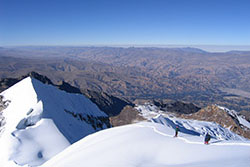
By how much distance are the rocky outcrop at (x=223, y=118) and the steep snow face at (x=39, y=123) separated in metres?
84.6

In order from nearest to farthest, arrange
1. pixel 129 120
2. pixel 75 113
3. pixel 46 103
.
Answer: pixel 46 103, pixel 75 113, pixel 129 120

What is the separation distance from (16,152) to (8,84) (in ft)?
391

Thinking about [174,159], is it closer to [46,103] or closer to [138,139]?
[138,139]

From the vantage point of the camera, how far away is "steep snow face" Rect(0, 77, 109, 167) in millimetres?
30312

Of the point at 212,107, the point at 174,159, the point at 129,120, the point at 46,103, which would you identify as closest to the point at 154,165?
the point at 174,159

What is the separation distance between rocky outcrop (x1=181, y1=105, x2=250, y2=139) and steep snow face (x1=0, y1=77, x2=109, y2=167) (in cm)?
8464

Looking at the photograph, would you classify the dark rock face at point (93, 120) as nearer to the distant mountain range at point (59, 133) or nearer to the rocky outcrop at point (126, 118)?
the distant mountain range at point (59, 133)

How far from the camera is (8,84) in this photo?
133 metres

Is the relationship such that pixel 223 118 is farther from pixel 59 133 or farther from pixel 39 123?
pixel 39 123

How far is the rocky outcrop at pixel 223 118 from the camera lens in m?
112

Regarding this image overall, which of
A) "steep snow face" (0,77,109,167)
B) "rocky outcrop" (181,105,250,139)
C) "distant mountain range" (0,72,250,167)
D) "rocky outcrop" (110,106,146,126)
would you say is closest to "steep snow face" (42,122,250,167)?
"distant mountain range" (0,72,250,167)

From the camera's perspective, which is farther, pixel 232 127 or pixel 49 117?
pixel 232 127

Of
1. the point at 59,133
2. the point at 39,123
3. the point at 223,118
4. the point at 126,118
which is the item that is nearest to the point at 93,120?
the point at 39,123

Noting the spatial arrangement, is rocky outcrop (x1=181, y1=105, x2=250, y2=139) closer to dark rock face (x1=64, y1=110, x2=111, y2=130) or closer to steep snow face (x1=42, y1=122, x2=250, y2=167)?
dark rock face (x1=64, y1=110, x2=111, y2=130)
